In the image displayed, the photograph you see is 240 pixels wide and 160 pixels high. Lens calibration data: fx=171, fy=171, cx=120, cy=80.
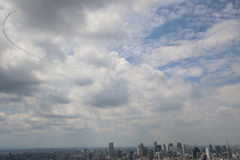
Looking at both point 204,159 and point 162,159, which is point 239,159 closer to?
point 204,159

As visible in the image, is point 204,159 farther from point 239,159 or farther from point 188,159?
point 239,159

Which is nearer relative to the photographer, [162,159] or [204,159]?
[204,159]

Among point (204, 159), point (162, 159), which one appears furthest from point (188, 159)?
point (162, 159)

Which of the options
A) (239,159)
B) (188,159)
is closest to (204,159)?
(188,159)

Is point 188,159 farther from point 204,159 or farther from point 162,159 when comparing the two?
point 162,159

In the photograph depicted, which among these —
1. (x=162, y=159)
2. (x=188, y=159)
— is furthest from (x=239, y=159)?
(x=162, y=159)

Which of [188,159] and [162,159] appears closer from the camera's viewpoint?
[188,159]
